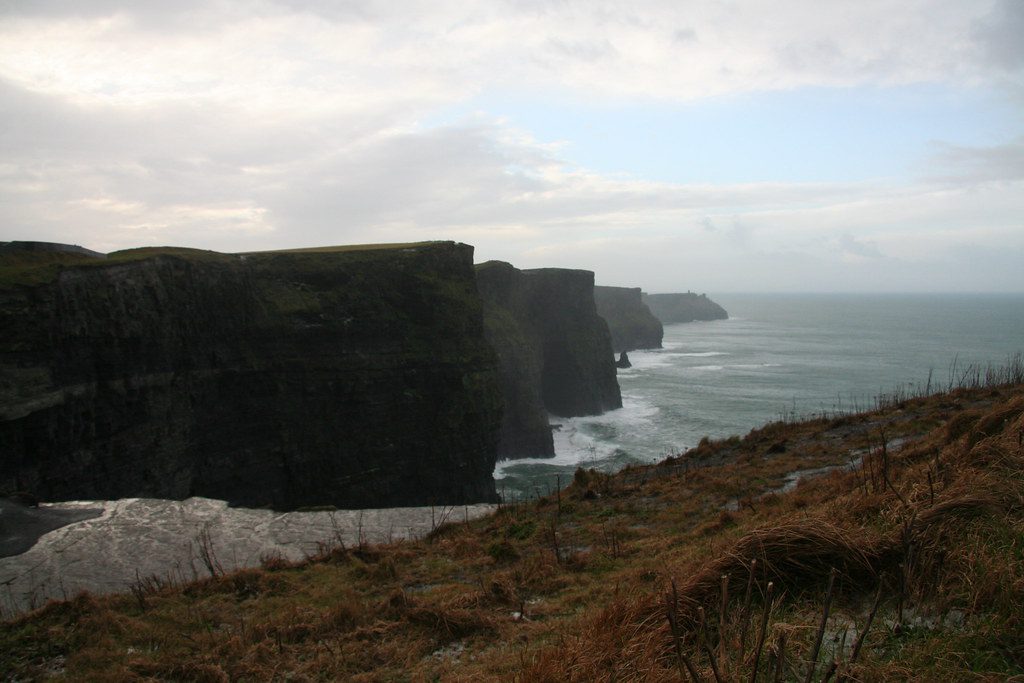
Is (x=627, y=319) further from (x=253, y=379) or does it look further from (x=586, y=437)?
(x=253, y=379)

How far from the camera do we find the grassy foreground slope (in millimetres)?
4078

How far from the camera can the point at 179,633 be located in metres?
7.17

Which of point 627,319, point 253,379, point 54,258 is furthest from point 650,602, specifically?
point 627,319

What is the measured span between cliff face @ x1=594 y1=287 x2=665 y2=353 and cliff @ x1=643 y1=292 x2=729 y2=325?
63871mm

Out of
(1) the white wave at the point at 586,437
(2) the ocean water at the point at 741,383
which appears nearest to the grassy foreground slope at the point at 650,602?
(2) the ocean water at the point at 741,383

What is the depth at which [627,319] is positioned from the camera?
370 ft

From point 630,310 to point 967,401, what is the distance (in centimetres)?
9940

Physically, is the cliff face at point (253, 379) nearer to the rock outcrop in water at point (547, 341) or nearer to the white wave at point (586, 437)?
the white wave at point (586, 437)

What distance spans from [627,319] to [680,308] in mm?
78202

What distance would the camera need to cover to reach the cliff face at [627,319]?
361ft

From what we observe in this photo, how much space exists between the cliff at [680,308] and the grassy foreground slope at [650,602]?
174 metres

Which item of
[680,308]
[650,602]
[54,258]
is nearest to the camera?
[650,602]

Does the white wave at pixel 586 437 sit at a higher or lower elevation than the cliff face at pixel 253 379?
lower

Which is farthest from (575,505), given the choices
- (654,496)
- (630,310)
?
(630,310)
